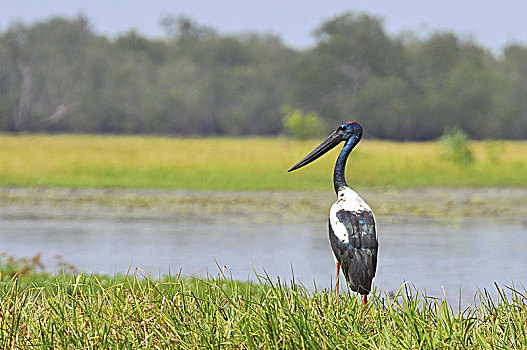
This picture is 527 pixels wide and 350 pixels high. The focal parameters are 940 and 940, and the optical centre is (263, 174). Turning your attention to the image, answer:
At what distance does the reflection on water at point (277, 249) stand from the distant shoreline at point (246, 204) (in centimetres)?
158

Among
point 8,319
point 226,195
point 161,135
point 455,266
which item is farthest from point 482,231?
point 161,135

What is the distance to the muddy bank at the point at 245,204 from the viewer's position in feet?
70.6

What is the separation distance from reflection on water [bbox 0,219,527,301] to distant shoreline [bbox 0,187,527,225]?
1.58 metres

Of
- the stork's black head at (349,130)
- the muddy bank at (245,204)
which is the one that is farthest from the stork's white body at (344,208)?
the muddy bank at (245,204)

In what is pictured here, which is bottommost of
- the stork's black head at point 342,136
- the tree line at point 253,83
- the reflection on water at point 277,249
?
the reflection on water at point 277,249

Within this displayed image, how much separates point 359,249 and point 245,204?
17.0 meters

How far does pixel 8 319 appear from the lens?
7.06 meters

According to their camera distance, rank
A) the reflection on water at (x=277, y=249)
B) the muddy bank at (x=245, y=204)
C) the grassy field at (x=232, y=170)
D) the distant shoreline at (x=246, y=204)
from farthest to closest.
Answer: the grassy field at (x=232, y=170)
the muddy bank at (x=245, y=204)
the distant shoreline at (x=246, y=204)
the reflection on water at (x=277, y=249)

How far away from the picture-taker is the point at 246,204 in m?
24.4

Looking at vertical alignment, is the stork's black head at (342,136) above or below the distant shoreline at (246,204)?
above

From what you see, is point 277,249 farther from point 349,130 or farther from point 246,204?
point 246,204

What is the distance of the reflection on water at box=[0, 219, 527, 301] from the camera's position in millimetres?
12141

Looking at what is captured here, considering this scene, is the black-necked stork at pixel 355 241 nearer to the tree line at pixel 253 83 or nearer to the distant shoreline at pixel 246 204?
the distant shoreline at pixel 246 204

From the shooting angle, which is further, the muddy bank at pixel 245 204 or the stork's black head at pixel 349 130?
the muddy bank at pixel 245 204
